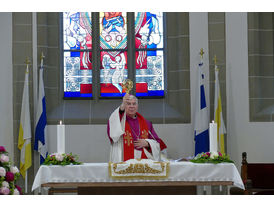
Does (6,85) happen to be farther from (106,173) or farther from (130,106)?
(106,173)

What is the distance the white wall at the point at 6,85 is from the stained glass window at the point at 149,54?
2.43 metres

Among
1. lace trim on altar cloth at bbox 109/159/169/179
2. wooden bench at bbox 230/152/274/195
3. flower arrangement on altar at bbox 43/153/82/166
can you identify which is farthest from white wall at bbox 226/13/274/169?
flower arrangement on altar at bbox 43/153/82/166

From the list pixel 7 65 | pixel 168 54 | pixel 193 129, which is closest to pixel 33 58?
pixel 7 65

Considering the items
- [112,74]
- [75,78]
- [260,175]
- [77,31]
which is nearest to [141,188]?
[260,175]

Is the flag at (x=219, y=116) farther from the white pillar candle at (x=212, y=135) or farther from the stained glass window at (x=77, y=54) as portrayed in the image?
the white pillar candle at (x=212, y=135)

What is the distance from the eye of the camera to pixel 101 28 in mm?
11297

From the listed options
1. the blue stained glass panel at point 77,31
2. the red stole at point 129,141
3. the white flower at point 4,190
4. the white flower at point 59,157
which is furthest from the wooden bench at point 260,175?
the white flower at point 4,190

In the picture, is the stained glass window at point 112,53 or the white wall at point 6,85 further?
the stained glass window at point 112,53

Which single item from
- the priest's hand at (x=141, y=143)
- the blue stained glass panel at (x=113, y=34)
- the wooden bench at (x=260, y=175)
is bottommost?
the wooden bench at (x=260, y=175)

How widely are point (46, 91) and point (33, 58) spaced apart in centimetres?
67

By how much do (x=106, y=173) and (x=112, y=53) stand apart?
4843mm

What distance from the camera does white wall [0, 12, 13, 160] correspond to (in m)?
10.7

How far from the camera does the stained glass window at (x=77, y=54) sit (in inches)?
439

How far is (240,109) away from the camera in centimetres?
1047
